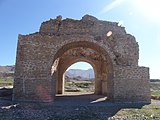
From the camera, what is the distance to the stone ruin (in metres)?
11.8

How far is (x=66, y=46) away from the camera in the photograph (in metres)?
13.1

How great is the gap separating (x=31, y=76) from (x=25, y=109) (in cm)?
247

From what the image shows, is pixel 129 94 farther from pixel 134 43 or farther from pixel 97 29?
pixel 97 29

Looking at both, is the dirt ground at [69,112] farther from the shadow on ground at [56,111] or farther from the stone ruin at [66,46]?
the stone ruin at [66,46]

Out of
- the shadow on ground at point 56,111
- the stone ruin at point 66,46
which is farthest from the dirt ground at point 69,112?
the stone ruin at point 66,46

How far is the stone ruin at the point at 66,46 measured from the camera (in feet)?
38.9

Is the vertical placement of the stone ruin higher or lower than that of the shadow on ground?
higher

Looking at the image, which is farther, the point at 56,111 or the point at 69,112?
the point at 56,111

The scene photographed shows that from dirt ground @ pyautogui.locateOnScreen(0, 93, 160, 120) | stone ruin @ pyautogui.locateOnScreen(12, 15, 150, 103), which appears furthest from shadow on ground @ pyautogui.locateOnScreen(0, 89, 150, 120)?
stone ruin @ pyautogui.locateOnScreen(12, 15, 150, 103)

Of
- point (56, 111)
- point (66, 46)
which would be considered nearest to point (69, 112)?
point (56, 111)

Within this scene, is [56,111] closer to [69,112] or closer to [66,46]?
[69,112]

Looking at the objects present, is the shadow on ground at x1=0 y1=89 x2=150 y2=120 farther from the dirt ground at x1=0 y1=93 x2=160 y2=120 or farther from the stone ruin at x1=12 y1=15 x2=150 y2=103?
the stone ruin at x1=12 y1=15 x2=150 y2=103

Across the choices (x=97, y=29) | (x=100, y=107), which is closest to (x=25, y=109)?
(x=100, y=107)

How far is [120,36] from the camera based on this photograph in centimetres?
1326
